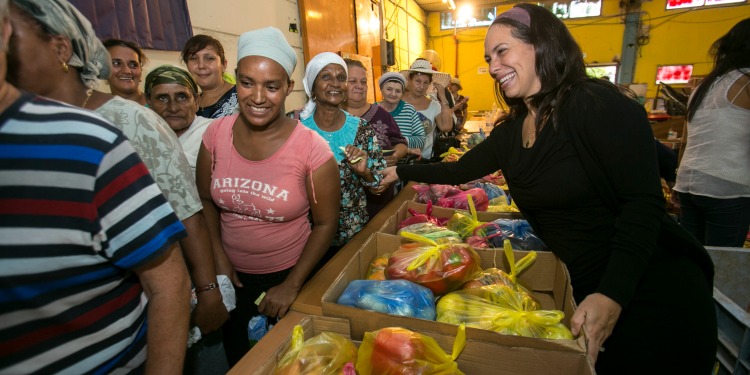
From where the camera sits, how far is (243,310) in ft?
5.44

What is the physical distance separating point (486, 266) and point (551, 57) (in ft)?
2.65

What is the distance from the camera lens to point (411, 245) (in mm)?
1332

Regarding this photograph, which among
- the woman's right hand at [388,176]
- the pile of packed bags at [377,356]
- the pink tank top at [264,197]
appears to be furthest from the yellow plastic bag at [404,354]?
the woman's right hand at [388,176]

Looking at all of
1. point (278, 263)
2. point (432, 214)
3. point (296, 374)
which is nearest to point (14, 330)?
point (296, 374)

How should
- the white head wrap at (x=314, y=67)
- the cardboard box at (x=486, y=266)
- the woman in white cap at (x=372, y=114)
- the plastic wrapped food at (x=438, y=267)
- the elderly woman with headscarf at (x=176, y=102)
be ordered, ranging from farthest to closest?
the woman in white cap at (x=372, y=114) < the white head wrap at (x=314, y=67) < the elderly woman with headscarf at (x=176, y=102) < the plastic wrapped food at (x=438, y=267) < the cardboard box at (x=486, y=266)

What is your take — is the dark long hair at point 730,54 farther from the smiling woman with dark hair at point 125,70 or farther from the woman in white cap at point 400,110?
the smiling woman with dark hair at point 125,70

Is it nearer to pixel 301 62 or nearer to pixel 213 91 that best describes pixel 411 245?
pixel 213 91

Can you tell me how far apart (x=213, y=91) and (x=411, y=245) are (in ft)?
6.93

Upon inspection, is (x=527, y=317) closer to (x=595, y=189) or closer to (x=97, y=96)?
(x=595, y=189)

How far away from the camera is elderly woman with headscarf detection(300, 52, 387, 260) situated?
192cm

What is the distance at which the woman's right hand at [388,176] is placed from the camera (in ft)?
6.32

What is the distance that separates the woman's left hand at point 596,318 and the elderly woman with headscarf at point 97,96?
1.04 m

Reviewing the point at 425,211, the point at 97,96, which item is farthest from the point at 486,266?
the point at 97,96

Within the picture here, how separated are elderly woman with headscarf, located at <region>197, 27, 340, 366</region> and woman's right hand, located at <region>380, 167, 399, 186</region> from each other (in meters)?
0.49
